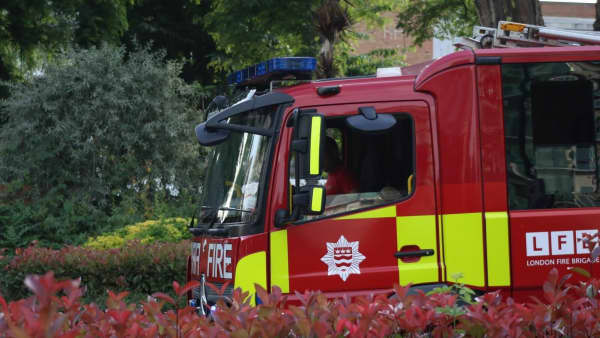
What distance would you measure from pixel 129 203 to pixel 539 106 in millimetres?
10367

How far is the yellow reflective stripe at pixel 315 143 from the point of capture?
5.50m

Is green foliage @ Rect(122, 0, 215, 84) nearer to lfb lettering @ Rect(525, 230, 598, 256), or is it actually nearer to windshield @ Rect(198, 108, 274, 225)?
windshield @ Rect(198, 108, 274, 225)

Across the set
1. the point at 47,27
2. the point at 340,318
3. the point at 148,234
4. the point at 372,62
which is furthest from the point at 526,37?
the point at 372,62

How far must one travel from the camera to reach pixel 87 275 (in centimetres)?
1097

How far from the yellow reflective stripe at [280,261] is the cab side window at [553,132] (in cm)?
165

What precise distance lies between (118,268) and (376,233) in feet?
19.7

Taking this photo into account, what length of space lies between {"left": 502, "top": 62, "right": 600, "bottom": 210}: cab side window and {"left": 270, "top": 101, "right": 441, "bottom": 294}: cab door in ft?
2.05

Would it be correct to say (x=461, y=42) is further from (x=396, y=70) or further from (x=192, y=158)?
Answer: (x=192, y=158)

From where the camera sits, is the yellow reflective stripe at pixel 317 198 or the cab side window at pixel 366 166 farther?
the cab side window at pixel 366 166

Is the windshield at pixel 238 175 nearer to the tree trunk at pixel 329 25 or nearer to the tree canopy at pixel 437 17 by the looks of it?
the tree trunk at pixel 329 25

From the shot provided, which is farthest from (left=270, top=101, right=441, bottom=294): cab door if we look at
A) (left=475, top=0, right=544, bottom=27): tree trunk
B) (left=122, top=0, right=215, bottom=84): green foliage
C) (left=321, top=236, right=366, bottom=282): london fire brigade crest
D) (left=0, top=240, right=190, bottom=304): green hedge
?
(left=122, top=0, right=215, bottom=84): green foliage

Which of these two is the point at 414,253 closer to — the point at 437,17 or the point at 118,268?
the point at 118,268

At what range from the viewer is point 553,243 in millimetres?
5668

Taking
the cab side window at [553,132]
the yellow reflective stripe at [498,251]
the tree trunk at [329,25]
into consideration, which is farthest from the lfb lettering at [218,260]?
the tree trunk at [329,25]
